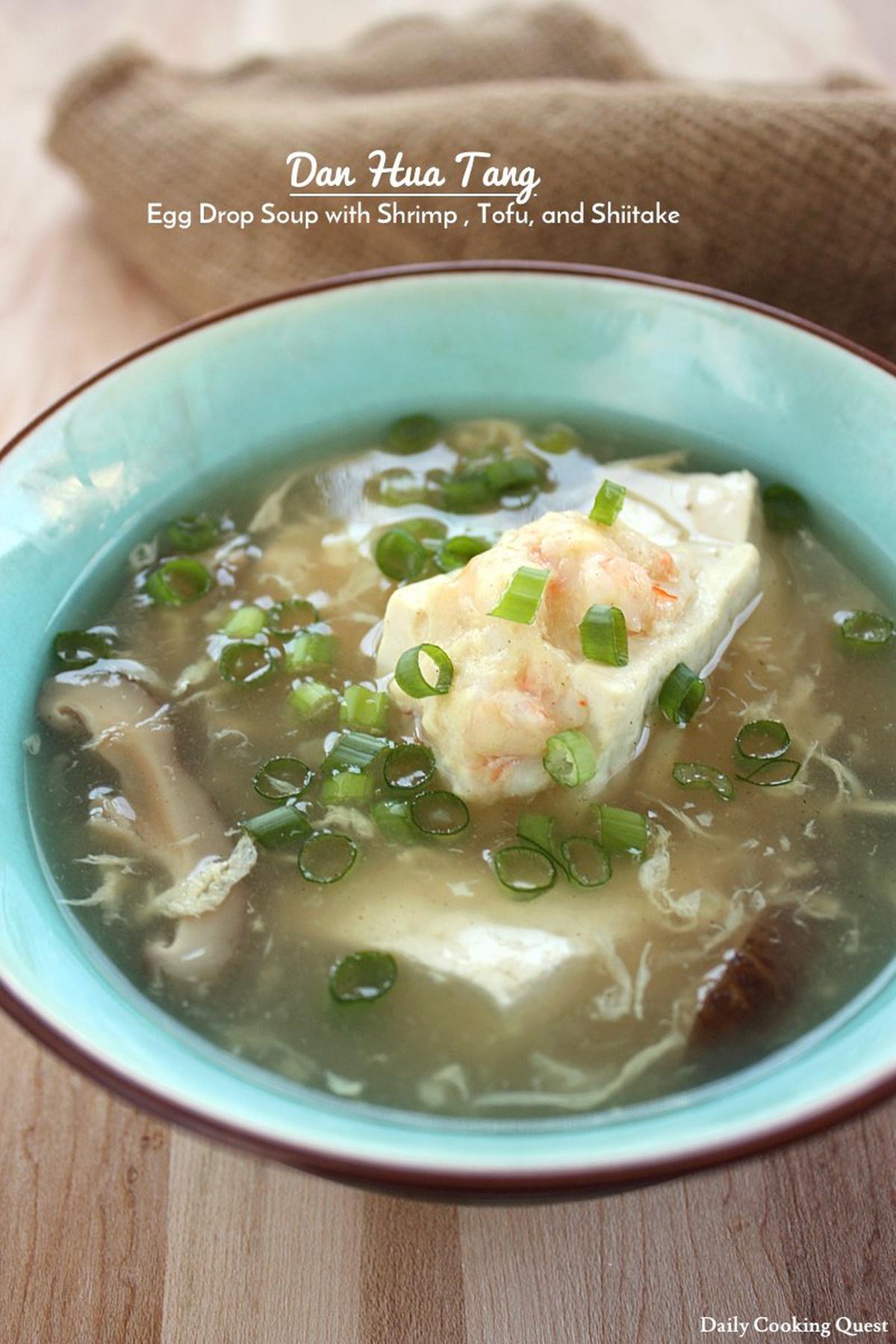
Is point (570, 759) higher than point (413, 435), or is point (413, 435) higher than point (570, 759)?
point (570, 759)

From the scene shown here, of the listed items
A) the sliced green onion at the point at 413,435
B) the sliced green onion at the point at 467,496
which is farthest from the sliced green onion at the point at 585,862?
the sliced green onion at the point at 413,435

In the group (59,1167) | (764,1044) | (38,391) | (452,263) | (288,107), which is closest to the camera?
(764,1044)

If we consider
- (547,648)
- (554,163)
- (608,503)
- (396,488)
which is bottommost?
(396,488)

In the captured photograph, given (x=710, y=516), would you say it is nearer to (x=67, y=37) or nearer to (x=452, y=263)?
(x=452, y=263)

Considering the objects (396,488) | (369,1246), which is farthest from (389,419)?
(369,1246)

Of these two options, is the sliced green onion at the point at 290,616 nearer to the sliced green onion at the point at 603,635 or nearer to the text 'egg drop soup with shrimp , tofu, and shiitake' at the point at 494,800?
the text 'egg drop soup with shrimp , tofu, and shiitake' at the point at 494,800

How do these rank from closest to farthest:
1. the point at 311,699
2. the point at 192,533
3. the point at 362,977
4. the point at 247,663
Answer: the point at 362,977 < the point at 311,699 < the point at 247,663 < the point at 192,533

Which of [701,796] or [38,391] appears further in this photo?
[38,391]

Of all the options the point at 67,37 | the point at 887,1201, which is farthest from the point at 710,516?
the point at 67,37

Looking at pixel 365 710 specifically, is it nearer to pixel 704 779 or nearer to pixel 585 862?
pixel 585 862
